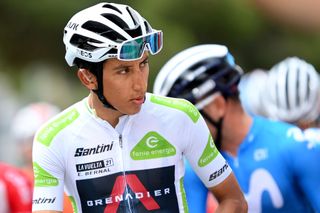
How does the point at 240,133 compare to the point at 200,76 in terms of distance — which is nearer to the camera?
the point at 200,76

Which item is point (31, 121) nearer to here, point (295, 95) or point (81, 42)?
point (295, 95)

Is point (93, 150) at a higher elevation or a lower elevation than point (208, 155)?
higher

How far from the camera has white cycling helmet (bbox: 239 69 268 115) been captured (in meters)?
12.1

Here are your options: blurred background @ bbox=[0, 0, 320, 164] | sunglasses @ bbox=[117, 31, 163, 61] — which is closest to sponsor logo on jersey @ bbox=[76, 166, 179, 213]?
sunglasses @ bbox=[117, 31, 163, 61]

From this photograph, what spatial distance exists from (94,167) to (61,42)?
21.5m

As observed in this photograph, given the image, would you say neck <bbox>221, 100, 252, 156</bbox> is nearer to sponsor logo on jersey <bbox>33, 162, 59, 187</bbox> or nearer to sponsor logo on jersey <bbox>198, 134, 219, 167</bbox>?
sponsor logo on jersey <bbox>198, 134, 219, 167</bbox>

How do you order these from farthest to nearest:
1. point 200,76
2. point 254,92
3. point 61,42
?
1. point 61,42
2. point 254,92
3. point 200,76

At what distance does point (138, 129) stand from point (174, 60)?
1518 millimetres

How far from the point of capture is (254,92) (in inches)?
538

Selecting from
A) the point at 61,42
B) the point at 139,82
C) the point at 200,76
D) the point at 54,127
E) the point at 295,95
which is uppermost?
the point at 139,82

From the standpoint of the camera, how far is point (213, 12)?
2941 cm

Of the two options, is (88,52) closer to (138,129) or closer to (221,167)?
(138,129)

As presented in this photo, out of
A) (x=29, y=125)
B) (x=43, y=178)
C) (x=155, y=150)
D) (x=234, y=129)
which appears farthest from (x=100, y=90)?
(x=29, y=125)

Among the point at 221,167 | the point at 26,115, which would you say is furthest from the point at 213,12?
the point at 221,167
